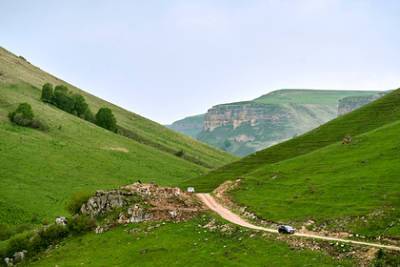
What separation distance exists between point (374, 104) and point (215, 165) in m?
66.6

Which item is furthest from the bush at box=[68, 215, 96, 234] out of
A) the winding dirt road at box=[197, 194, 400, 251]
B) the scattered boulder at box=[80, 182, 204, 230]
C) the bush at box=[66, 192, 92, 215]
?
the winding dirt road at box=[197, 194, 400, 251]

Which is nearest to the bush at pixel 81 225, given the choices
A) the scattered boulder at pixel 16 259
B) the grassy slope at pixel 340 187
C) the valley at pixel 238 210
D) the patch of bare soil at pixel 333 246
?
the valley at pixel 238 210

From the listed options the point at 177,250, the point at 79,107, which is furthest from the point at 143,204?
the point at 79,107

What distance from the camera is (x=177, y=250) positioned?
49.2m

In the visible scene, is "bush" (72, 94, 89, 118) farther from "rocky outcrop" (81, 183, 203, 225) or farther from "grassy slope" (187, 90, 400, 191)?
"rocky outcrop" (81, 183, 203, 225)

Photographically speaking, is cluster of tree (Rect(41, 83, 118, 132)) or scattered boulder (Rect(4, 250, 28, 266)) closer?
scattered boulder (Rect(4, 250, 28, 266))

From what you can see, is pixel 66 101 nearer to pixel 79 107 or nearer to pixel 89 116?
pixel 79 107

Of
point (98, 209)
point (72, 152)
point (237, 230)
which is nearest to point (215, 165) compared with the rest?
point (72, 152)

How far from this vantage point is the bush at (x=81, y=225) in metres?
61.8

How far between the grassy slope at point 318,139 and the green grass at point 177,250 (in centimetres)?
3364

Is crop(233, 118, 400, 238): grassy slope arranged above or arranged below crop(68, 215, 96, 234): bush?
above

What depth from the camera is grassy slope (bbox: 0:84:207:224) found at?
9119 centimetres

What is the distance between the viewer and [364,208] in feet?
164

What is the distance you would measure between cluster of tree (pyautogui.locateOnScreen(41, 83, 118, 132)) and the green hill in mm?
5036
